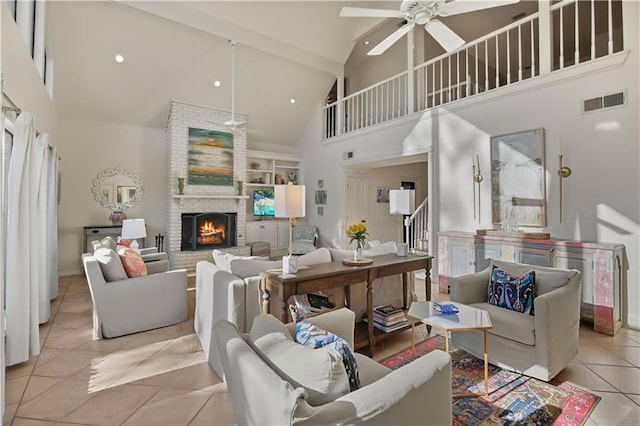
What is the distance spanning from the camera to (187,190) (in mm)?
6656

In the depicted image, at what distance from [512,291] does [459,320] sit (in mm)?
791

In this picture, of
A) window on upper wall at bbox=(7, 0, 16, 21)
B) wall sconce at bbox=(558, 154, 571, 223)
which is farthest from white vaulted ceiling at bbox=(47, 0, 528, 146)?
wall sconce at bbox=(558, 154, 571, 223)

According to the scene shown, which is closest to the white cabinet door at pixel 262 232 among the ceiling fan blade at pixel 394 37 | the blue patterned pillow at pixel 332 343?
the ceiling fan blade at pixel 394 37

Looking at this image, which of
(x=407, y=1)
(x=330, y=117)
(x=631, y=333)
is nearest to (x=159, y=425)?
(x=407, y=1)

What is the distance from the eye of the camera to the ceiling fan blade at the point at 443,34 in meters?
2.75

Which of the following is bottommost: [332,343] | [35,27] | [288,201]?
[332,343]

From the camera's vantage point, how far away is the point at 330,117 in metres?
8.00

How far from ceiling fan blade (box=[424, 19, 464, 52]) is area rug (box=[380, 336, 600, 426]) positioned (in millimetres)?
2883

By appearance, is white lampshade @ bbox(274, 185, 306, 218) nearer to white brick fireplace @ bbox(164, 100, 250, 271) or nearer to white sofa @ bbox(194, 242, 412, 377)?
white sofa @ bbox(194, 242, 412, 377)

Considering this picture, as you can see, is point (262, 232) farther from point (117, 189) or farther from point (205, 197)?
point (117, 189)

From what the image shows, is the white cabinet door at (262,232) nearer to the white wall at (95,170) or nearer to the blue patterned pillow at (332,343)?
the white wall at (95,170)

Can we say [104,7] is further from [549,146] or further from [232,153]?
[549,146]

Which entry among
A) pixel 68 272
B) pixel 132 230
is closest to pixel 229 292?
pixel 132 230

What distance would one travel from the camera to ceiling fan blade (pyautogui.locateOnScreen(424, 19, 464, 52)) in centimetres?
275
